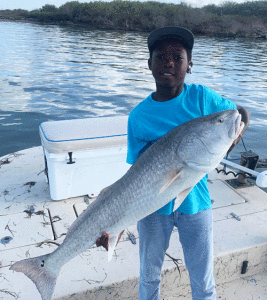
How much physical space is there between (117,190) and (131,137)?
488mm

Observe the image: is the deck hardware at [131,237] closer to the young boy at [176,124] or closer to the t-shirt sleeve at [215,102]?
the young boy at [176,124]

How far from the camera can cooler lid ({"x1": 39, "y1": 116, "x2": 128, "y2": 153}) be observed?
357 centimetres

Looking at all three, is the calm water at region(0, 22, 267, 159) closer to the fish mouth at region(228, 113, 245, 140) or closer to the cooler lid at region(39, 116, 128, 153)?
the cooler lid at region(39, 116, 128, 153)

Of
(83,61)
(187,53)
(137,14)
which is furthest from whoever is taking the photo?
(137,14)

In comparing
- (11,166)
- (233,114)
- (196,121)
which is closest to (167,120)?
(196,121)

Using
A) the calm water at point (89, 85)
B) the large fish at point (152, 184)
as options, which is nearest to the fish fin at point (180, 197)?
the large fish at point (152, 184)

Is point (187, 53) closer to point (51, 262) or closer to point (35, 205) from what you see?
point (51, 262)

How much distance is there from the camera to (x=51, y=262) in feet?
7.87

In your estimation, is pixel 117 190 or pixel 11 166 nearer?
pixel 117 190

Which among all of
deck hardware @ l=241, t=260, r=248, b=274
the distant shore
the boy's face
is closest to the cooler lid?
the boy's face

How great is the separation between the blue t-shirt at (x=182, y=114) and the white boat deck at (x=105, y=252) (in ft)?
3.34

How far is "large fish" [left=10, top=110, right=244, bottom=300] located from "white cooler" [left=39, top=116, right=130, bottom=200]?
1.43m

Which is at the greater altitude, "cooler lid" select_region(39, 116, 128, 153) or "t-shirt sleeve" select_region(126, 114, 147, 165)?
"t-shirt sleeve" select_region(126, 114, 147, 165)

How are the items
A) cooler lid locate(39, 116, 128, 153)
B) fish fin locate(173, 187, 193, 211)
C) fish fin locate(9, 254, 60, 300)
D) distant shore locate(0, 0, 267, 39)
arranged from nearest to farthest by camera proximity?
fish fin locate(173, 187, 193, 211) → fish fin locate(9, 254, 60, 300) → cooler lid locate(39, 116, 128, 153) → distant shore locate(0, 0, 267, 39)
